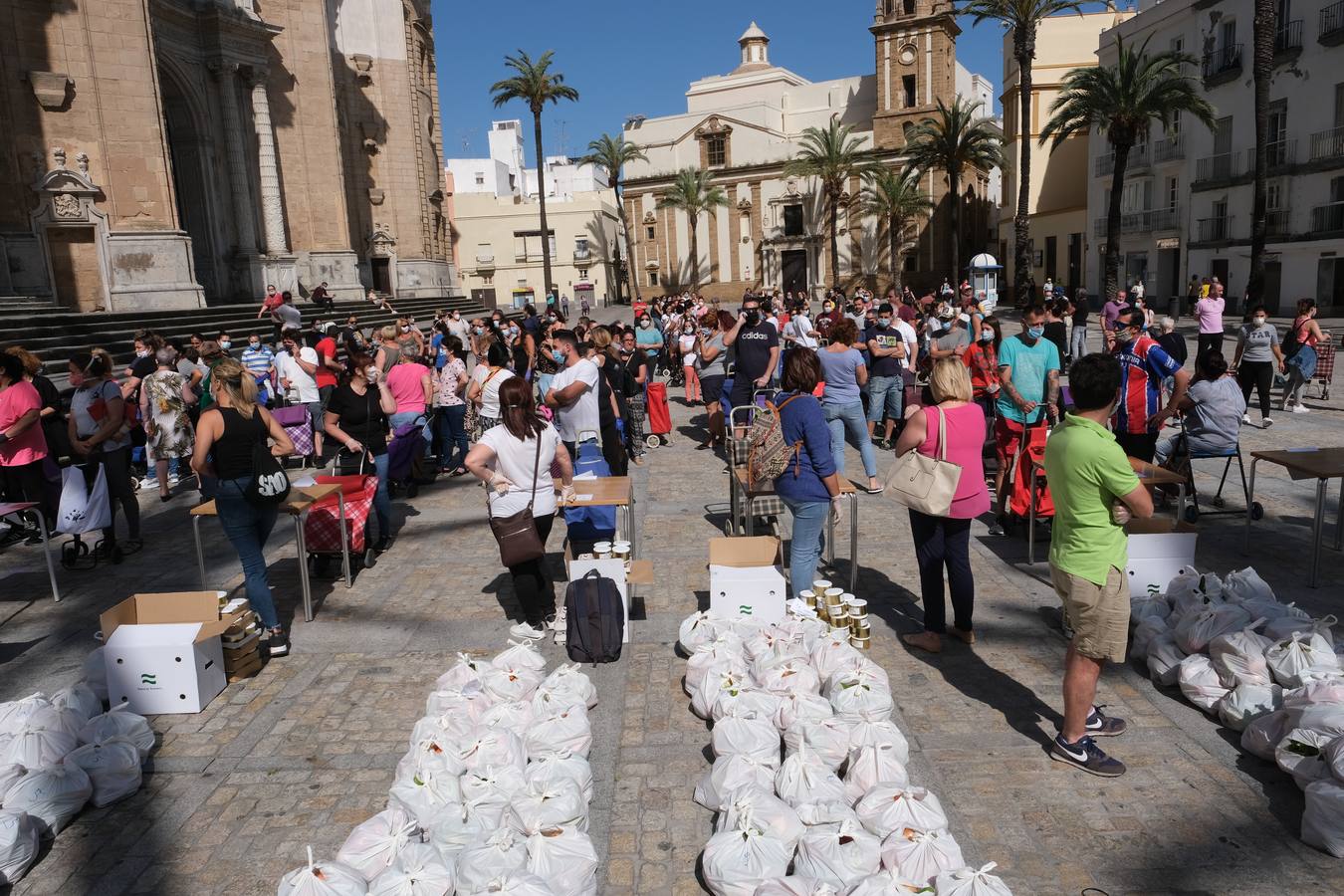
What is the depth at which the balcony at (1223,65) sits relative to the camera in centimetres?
3130

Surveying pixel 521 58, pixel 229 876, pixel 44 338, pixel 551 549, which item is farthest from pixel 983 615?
pixel 521 58

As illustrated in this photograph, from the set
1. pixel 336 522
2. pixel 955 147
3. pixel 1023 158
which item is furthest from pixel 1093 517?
pixel 955 147

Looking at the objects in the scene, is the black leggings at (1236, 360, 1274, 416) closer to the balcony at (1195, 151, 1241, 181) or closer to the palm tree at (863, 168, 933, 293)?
the balcony at (1195, 151, 1241, 181)

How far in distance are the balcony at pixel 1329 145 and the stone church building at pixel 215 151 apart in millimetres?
31620

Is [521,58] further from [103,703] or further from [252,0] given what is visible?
[103,703]

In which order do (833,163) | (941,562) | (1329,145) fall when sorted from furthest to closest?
1. (833,163)
2. (1329,145)
3. (941,562)

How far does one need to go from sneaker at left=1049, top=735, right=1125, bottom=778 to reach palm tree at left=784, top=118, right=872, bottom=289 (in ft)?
174

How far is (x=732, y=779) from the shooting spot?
3.87 meters

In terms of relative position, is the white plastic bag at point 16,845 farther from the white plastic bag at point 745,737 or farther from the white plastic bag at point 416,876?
the white plastic bag at point 745,737

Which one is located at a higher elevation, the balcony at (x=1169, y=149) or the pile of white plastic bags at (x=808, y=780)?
the balcony at (x=1169, y=149)

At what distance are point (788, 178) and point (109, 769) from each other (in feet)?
198

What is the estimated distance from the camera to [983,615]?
6070 millimetres

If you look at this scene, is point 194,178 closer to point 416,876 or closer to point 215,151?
point 215,151

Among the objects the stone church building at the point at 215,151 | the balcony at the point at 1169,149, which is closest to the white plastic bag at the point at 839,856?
the stone church building at the point at 215,151
